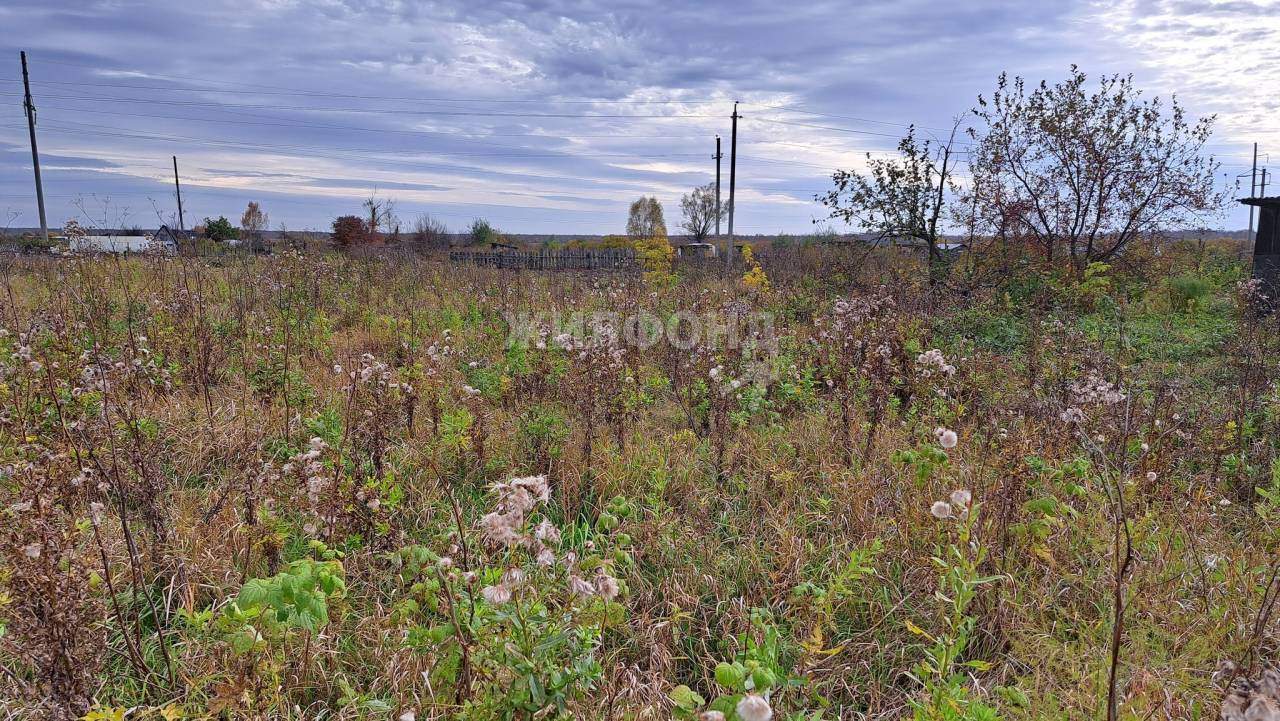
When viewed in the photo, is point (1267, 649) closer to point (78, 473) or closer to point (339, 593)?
point (339, 593)

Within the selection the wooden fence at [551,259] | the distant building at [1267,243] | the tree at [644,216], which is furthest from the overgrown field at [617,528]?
the tree at [644,216]

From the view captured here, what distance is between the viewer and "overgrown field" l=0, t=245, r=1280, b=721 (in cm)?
212

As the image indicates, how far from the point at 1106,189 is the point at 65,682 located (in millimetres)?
16337

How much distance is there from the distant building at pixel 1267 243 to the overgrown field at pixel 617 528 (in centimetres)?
729

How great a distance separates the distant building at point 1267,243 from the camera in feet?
40.4

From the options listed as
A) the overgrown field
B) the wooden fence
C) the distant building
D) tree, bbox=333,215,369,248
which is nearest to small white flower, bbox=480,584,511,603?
the overgrown field

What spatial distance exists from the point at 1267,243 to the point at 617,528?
15303mm

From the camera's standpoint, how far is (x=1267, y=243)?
501 inches

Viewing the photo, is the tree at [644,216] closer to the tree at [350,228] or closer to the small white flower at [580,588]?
the tree at [350,228]

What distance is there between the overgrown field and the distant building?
7.29m

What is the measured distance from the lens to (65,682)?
7.10ft

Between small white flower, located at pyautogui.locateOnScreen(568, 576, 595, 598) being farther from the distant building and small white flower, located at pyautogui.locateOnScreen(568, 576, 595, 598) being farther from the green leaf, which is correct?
the distant building

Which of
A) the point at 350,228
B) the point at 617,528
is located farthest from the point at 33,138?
the point at 617,528

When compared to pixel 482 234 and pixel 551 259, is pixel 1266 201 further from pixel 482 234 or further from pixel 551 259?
pixel 482 234
